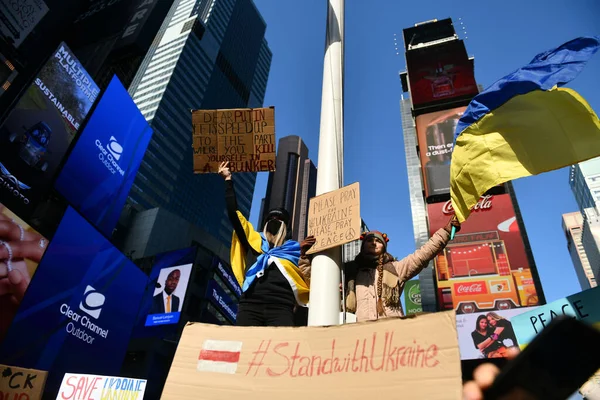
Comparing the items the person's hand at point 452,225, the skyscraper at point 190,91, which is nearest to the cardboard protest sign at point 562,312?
the person's hand at point 452,225

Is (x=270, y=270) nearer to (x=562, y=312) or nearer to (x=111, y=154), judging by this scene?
(x=562, y=312)

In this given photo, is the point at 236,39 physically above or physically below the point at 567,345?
above

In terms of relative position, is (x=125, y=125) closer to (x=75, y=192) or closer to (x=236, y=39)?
(x=75, y=192)

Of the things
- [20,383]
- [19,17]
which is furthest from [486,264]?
[19,17]

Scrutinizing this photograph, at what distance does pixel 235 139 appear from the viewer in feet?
14.6

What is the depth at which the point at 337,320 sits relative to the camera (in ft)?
9.82

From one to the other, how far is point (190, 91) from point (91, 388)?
91493 mm

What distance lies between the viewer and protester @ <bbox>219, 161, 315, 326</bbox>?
3336 mm

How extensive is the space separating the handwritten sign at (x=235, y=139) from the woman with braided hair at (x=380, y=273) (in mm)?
1546

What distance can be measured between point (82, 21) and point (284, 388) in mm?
18542

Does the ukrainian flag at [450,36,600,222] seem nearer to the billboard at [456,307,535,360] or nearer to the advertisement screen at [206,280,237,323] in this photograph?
the billboard at [456,307,535,360]

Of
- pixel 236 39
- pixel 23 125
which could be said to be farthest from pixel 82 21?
pixel 236 39

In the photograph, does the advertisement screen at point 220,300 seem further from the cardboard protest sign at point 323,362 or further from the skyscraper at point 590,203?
the skyscraper at point 590,203

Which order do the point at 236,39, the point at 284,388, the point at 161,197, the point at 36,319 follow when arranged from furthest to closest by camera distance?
1. the point at 236,39
2. the point at 161,197
3. the point at 36,319
4. the point at 284,388
